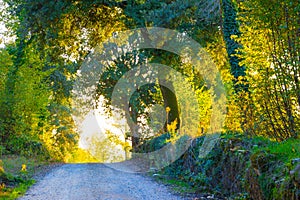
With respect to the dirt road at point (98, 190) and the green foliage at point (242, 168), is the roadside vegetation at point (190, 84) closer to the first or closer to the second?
the green foliage at point (242, 168)

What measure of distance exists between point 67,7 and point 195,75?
689 cm

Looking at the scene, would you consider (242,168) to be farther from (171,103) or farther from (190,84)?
(171,103)

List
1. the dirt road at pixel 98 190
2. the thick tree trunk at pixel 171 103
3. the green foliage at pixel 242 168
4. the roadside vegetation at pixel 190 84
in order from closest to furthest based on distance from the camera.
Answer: the green foliage at pixel 242 168
the roadside vegetation at pixel 190 84
the dirt road at pixel 98 190
the thick tree trunk at pixel 171 103

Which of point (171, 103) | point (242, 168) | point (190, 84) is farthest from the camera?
point (171, 103)

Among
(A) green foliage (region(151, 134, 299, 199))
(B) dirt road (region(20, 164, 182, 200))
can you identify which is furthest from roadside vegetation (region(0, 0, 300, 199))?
(B) dirt road (region(20, 164, 182, 200))

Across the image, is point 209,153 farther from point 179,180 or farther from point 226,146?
point 179,180

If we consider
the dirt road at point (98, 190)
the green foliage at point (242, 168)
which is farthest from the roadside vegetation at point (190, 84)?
the dirt road at point (98, 190)

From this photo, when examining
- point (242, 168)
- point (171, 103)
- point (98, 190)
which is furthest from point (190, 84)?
point (242, 168)

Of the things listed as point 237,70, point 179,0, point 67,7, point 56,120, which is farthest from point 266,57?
point 56,120

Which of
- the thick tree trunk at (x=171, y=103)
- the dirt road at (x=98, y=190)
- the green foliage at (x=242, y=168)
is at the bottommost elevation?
the dirt road at (x=98, y=190)

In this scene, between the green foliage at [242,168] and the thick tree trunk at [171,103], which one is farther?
the thick tree trunk at [171,103]

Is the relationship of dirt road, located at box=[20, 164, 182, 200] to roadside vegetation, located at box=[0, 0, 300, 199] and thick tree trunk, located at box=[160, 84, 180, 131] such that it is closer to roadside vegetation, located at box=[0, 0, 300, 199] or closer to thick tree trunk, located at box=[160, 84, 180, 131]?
roadside vegetation, located at box=[0, 0, 300, 199]

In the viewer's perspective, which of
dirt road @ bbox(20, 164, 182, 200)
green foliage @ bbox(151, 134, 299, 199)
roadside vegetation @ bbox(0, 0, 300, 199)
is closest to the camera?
green foliage @ bbox(151, 134, 299, 199)

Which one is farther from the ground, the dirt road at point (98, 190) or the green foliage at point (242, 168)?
the green foliage at point (242, 168)
